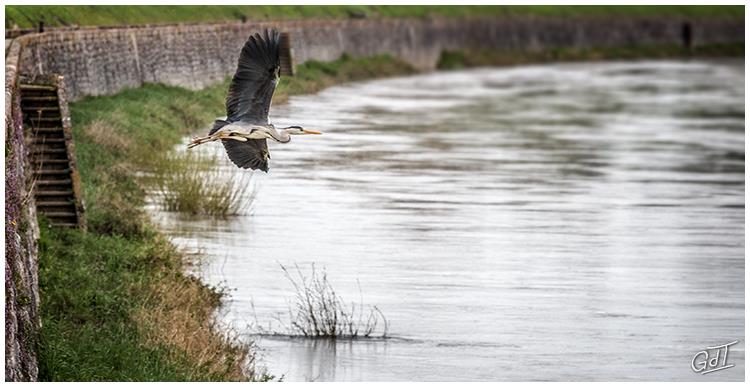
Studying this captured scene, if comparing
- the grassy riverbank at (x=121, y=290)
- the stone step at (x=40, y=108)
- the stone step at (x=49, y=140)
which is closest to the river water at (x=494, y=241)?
the grassy riverbank at (x=121, y=290)

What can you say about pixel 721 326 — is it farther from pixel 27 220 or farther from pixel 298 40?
pixel 298 40

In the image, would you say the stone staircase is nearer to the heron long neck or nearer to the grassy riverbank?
the grassy riverbank

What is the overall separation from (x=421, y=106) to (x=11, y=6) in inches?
737

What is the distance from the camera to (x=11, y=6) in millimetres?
41375

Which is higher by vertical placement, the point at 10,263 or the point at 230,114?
the point at 230,114

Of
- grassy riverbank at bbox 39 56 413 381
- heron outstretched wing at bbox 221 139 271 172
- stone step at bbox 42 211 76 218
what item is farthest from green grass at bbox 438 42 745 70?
heron outstretched wing at bbox 221 139 271 172

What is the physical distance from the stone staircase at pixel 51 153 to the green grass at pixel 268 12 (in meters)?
13.7

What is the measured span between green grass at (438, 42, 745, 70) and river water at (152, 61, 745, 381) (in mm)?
30767

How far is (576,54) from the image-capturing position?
98625 mm

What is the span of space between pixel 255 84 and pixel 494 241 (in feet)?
55.4

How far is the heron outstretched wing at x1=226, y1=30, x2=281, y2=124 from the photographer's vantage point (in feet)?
46.3

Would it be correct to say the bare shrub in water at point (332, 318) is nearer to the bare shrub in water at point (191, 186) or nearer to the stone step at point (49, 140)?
the stone step at point (49, 140)

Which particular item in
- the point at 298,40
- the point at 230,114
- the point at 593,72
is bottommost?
the point at 593,72

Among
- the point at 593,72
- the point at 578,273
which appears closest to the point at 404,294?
the point at 578,273
